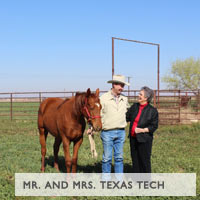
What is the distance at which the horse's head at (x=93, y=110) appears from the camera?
4121 mm

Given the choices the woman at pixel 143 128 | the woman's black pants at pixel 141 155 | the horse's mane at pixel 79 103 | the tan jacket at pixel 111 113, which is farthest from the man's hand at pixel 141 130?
the horse's mane at pixel 79 103

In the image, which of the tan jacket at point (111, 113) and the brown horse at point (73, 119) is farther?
the tan jacket at point (111, 113)

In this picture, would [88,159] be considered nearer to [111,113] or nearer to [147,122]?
[111,113]

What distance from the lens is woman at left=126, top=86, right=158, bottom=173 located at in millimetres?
4386

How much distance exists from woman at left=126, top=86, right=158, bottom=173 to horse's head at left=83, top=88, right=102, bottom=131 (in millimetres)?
707

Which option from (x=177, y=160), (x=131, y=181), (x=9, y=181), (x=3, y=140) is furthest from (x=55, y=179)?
(x=3, y=140)

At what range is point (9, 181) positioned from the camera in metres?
4.91

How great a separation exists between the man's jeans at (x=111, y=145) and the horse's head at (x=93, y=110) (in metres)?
0.41

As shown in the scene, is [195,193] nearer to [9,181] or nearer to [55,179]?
[55,179]

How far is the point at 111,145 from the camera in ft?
14.8
